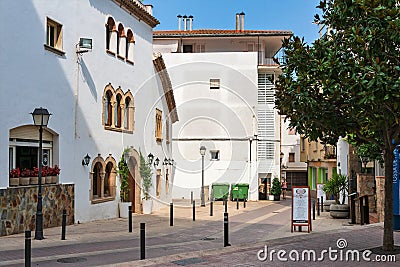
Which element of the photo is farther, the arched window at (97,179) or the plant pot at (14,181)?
the arched window at (97,179)

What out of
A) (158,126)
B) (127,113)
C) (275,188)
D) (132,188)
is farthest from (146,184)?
(275,188)

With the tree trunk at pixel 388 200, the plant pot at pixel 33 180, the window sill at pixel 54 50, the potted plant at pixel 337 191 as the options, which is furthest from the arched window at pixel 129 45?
the tree trunk at pixel 388 200

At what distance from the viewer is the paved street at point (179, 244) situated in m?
10.8

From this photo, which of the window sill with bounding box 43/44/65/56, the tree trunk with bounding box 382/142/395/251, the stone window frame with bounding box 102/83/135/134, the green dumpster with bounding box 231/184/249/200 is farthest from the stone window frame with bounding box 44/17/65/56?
the green dumpster with bounding box 231/184/249/200

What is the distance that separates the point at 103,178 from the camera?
69.5ft

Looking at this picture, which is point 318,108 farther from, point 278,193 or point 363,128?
point 278,193

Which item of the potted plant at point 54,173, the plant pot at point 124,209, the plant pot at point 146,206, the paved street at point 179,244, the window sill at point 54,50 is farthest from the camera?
the plant pot at point 146,206

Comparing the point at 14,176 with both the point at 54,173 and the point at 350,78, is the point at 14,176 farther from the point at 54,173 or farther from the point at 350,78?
the point at 350,78

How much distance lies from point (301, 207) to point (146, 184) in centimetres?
986

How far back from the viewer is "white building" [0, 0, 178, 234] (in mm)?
15484

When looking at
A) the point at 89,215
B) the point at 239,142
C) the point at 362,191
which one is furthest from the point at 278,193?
the point at 89,215

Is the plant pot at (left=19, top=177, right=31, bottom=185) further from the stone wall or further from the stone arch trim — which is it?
the stone arch trim

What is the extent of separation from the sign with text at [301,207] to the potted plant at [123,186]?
27.3 feet

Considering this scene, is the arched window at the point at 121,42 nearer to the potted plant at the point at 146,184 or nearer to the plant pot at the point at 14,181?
the potted plant at the point at 146,184
